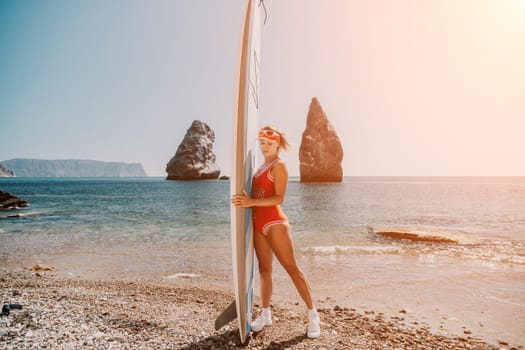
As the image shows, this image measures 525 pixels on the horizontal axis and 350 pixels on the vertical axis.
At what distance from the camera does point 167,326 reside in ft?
12.3

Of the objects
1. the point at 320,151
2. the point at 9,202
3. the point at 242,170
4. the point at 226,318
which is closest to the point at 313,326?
the point at 226,318

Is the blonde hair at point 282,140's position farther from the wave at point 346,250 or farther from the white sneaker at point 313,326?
the wave at point 346,250

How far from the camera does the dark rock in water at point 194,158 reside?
10169 centimetres

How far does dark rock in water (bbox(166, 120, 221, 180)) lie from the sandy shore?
97.6 meters

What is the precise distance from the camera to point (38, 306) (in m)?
4.20

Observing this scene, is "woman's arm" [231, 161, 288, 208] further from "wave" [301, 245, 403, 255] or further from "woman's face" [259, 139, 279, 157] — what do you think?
"wave" [301, 245, 403, 255]

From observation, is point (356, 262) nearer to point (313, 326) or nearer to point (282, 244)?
point (313, 326)

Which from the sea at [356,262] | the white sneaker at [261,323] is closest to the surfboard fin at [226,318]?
the white sneaker at [261,323]

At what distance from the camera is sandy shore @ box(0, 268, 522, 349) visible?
3.29 m

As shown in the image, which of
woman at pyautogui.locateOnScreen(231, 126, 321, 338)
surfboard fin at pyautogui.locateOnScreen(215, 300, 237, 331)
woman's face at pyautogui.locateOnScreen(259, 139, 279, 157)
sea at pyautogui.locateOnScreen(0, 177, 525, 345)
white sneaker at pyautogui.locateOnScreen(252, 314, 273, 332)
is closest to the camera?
woman at pyautogui.locateOnScreen(231, 126, 321, 338)

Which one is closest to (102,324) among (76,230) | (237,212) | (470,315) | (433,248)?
(237,212)

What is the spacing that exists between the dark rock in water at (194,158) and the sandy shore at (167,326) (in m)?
97.6

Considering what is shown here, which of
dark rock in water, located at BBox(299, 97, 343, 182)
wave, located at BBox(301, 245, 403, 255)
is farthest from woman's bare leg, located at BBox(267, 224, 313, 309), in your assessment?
dark rock in water, located at BBox(299, 97, 343, 182)

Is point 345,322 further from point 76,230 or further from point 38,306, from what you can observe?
point 76,230
